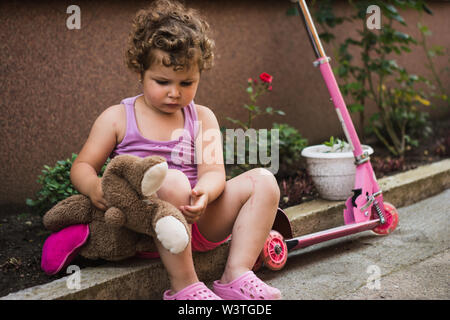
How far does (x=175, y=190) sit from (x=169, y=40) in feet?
1.73

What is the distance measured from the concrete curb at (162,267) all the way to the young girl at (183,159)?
139 mm

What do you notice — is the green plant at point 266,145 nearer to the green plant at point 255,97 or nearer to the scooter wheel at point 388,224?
the green plant at point 255,97

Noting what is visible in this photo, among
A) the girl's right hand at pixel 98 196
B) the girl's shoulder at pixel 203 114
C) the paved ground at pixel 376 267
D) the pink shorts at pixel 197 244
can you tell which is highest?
the girl's shoulder at pixel 203 114

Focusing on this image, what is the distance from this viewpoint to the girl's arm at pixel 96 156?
158 cm

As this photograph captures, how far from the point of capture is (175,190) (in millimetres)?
1574

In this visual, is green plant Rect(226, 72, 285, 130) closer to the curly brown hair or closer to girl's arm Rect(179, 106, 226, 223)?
girl's arm Rect(179, 106, 226, 223)

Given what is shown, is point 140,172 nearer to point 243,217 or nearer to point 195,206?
point 195,206

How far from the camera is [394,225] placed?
226cm

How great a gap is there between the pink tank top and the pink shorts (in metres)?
0.19

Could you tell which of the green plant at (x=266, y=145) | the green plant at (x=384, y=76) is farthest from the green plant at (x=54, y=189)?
the green plant at (x=384, y=76)

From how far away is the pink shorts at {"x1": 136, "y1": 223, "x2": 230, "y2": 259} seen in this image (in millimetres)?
1729

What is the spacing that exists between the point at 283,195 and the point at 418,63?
2.85 meters

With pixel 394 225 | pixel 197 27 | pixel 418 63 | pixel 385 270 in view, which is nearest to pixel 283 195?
pixel 394 225

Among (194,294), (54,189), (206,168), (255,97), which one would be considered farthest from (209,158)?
(255,97)
